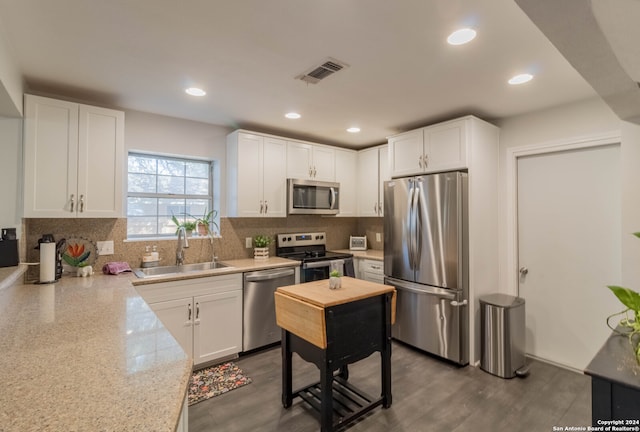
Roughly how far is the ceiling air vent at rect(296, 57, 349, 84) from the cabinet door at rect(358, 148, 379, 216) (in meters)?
2.16

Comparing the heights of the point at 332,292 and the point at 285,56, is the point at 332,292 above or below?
below

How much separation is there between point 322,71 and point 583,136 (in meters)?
2.49

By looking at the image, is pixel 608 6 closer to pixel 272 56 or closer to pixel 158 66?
pixel 272 56

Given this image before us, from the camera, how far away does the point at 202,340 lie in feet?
9.79

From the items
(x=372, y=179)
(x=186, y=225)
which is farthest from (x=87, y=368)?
(x=372, y=179)

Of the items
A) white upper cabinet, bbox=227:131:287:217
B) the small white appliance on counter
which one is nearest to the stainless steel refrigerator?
the small white appliance on counter

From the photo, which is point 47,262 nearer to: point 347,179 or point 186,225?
point 186,225

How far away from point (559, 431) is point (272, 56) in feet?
10.4

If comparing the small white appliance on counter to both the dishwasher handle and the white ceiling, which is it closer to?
the dishwasher handle

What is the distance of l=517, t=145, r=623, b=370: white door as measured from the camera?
2.80 m

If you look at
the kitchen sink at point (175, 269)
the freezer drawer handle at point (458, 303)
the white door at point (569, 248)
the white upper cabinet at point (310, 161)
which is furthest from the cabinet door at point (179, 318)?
the white door at point (569, 248)

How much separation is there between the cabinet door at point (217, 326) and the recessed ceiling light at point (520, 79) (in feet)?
10.1

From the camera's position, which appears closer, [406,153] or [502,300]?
[502,300]

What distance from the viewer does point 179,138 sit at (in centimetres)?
346
